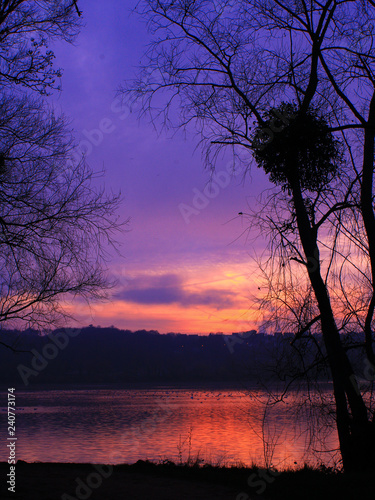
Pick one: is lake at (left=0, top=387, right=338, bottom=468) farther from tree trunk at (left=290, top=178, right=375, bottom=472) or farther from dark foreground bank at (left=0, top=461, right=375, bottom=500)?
tree trunk at (left=290, top=178, right=375, bottom=472)

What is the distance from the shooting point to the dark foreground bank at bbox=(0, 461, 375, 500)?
6879 millimetres

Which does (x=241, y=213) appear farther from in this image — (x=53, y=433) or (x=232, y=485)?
(x=53, y=433)

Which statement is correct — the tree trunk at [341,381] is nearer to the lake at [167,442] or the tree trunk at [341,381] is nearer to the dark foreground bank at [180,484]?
the dark foreground bank at [180,484]

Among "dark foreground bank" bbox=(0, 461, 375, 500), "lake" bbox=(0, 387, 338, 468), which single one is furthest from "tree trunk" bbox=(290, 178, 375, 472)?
"lake" bbox=(0, 387, 338, 468)

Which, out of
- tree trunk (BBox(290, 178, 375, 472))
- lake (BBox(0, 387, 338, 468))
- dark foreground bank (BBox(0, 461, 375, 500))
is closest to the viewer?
dark foreground bank (BBox(0, 461, 375, 500))

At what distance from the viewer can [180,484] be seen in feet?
27.0

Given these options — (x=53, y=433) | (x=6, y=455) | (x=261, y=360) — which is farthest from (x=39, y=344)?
(x=53, y=433)

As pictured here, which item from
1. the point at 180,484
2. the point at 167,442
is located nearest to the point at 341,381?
the point at 180,484

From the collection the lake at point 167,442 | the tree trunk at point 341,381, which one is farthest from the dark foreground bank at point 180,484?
the lake at point 167,442

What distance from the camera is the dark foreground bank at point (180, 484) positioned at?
688cm

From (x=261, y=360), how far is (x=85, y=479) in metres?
3.43

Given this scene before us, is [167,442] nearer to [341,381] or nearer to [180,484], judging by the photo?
[180,484]

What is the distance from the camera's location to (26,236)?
8.06m

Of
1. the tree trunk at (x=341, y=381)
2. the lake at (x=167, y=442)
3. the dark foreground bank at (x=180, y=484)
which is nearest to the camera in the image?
the dark foreground bank at (x=180, y=484)
